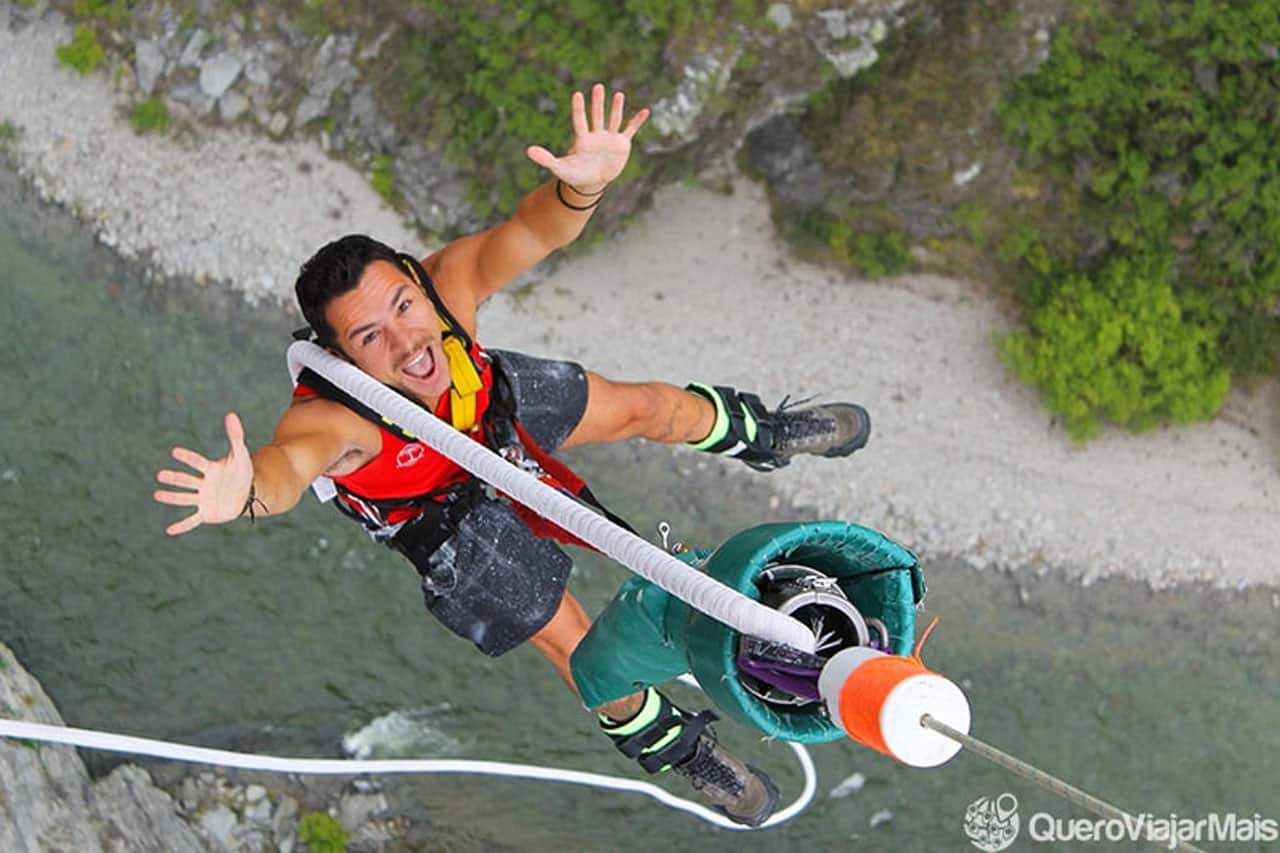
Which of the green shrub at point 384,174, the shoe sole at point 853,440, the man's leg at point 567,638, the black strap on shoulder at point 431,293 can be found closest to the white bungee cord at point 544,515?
the black strap on shoulder at point 431,293

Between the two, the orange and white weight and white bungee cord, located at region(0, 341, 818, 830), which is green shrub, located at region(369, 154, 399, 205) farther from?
the orange and white weight

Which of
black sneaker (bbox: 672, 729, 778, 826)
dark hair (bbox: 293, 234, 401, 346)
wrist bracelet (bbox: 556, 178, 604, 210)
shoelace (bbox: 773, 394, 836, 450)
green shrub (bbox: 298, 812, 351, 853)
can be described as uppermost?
dark hair (bbox: 293, 234, 401, 346)

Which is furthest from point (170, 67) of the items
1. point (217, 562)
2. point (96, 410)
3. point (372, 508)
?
point (372, 508)

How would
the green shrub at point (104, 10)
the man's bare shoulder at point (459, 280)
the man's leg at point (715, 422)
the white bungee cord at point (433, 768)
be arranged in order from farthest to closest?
the green shrub at point (104, 10) < the white bungee cord at point (433, 768) < the man's leg at point (715, 422) < the man's bare shoulder at point (459, 280)

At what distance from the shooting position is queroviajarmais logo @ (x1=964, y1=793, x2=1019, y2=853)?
19.9ft

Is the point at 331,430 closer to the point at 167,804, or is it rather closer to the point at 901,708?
the point at 901,708

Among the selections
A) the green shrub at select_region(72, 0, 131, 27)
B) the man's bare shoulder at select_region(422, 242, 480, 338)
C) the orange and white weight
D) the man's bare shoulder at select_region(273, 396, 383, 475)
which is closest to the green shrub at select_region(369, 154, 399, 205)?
the green shrub at select_region(72, 0, 131, 27)

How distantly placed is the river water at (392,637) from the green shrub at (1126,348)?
40.2 inches

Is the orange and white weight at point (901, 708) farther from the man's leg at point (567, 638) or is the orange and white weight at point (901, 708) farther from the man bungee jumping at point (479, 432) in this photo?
the man's leg at point (567, 638)

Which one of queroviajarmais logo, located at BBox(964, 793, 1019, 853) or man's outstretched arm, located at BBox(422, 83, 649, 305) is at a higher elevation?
man's outstretched arm, located at BBox(422, 83, 649, 305)

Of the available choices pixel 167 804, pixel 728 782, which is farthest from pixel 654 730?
pixel 167 804

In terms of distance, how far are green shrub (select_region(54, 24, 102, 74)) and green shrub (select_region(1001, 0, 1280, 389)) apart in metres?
4.65

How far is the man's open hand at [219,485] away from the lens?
8.25ft

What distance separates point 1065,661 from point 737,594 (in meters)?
4.54
